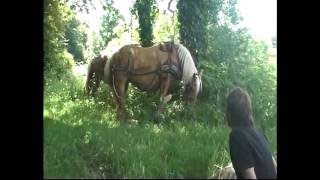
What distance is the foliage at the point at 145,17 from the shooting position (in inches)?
102

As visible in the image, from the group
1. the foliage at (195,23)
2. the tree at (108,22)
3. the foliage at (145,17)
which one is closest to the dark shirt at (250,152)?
the foliage at (195,23)

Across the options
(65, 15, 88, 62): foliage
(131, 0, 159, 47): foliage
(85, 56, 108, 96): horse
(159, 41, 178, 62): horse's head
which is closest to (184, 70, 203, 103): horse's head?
(159, 41, 178, 62): horse's head

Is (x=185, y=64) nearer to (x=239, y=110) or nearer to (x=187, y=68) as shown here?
(x=187, y=68)

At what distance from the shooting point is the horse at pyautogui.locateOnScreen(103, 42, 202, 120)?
2549mm

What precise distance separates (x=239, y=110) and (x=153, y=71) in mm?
404

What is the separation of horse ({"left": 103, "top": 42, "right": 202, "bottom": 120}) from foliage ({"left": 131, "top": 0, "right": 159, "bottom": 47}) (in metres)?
0.05

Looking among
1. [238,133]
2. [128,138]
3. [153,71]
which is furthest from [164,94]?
[238,133]

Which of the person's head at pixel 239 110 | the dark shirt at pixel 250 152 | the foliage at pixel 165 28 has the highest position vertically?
the foliage at pixel 165 28

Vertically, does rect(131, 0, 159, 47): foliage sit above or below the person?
above

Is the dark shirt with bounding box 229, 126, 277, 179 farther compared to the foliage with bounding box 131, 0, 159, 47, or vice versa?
the foliage with bounding box 131, 0, 159, 47

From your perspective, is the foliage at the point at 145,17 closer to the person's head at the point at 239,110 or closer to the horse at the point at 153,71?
the horse at the point at 153,71

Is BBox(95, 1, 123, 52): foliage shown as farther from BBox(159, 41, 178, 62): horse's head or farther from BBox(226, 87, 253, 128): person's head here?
BBox(226, 87, 253, 128): person's head

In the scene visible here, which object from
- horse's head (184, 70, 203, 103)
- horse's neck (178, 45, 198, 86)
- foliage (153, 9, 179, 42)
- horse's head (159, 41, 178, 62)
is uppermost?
foliage (153, 9, 179, 42)

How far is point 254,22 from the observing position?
264 cm
